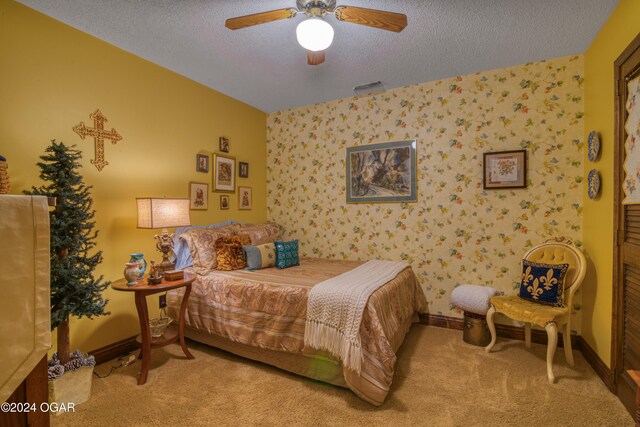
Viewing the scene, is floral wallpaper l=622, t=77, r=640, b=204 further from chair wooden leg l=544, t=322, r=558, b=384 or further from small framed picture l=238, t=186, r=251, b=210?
small framed picture l=238, t=186, r=251, b=210

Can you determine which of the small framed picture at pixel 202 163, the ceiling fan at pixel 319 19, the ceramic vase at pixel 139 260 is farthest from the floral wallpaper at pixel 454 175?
the ceramic vase at pixel 139 260

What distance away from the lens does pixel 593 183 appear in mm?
2408

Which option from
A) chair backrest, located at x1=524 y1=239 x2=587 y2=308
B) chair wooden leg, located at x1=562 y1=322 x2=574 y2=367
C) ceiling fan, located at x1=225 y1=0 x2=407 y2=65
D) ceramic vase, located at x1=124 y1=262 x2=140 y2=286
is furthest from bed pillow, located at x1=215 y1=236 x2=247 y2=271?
chair wooden leg, located at x1=562 y1=322 x2=574 y2=367

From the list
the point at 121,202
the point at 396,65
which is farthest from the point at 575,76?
the point at 121,202

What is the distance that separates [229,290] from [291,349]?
734 mm

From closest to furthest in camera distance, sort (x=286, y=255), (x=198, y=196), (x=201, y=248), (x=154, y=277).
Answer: (x=154, y=277)
(x=201, y=248)
(x=286, y=255)
(x=198, y=196)

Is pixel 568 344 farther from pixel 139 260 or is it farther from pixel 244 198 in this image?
pixel 244 198

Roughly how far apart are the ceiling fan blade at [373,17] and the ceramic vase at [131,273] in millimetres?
2264

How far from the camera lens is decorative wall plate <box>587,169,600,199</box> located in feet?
7.70

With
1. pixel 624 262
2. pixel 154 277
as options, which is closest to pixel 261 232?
pixel 154 277

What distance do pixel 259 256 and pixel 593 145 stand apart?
3017mm

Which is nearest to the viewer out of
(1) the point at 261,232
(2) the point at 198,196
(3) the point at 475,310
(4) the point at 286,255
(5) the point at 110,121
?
(5) the point at 110,121

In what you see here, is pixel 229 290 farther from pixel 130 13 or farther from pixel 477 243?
pixel 477 243

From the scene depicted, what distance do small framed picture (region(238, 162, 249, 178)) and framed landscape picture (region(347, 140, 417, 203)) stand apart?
135 cm
